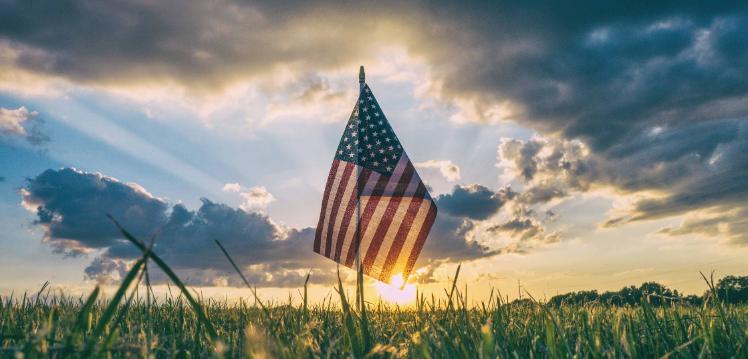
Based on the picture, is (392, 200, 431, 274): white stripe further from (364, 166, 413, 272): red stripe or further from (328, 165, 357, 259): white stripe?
(328, 165, 357, 259): white stripe

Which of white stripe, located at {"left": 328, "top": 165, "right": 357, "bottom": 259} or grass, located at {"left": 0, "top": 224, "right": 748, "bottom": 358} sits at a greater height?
white stripe, located at {"left": 328, "top": 165, "right": 357, "bottom": 259}

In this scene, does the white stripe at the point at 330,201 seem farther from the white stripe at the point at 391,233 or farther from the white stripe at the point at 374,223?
the white stripe at the point at 391,233

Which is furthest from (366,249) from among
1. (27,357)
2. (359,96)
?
(27,357)

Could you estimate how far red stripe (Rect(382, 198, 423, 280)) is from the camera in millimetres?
10961

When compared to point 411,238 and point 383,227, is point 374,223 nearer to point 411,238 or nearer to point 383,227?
point 383,227

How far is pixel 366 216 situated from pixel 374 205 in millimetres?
290

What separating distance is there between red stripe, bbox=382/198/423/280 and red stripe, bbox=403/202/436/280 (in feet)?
0.83

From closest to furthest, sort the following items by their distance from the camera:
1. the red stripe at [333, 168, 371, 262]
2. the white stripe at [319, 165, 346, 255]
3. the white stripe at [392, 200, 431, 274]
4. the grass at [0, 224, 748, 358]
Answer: the grass at [0, 224, 748, 358] → the white stripe at [392, 200, 431, 274] → the red stripe at [333, 168, 371, 262] → the white stripe at [319, 165, 346, 255]

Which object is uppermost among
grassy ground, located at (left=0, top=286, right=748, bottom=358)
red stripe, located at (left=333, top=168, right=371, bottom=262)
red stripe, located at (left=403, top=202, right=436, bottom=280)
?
red stripe, located at (left=333, top=168, right=371, bottom=262)

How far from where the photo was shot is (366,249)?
11.0 m

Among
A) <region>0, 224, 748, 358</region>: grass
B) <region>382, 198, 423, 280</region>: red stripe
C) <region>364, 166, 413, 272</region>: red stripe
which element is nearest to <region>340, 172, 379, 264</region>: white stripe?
<region>364, 166, 413, 272</region>: red stripe

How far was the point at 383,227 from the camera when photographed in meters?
11.2

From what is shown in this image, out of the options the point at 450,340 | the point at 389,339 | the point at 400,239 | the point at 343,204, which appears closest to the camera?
the point at 450,340

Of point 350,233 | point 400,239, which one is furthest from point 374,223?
point 400,239
